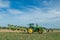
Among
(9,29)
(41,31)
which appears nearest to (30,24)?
(41,31)

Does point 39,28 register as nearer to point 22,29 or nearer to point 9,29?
point 22,29

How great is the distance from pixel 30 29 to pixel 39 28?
188 cm

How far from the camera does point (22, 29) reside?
39562 mm

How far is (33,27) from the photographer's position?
2936 centimetres

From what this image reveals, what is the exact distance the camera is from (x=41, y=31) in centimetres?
3016

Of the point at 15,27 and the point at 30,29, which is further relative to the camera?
the point at 15,27

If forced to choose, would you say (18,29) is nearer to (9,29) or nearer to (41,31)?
(9,29)

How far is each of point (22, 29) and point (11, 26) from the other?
2.94 metres

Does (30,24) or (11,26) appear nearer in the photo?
(30,24)

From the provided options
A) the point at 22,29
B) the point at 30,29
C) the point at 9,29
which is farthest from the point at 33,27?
the point at 9,29

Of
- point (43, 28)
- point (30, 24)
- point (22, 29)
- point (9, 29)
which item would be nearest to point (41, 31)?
point (43, 28)

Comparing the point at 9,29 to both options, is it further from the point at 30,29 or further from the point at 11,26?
the point at 30,29

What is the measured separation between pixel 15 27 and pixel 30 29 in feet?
37.0

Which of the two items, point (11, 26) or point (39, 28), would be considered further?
point (11, 26)
